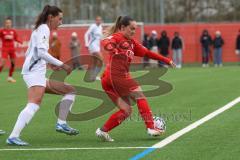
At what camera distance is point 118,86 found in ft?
32.9

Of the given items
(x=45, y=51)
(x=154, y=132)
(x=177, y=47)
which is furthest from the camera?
(x=177, y=47)

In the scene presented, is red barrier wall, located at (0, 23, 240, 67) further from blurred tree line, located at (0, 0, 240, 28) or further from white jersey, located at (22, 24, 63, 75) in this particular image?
white jersey, located at (22, 24, 63, 75)

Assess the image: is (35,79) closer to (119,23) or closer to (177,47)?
(119,23)

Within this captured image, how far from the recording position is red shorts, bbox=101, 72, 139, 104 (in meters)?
10.0

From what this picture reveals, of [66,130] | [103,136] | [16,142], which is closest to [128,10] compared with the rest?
[66,130]

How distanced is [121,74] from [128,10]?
38189 millimetres

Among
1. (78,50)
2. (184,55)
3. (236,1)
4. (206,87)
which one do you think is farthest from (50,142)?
(236,1)

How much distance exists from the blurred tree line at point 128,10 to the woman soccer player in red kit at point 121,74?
3281 cm

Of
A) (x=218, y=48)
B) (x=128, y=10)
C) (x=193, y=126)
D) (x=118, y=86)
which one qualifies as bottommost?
(x=218, y=48)

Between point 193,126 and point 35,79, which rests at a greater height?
point 35,79

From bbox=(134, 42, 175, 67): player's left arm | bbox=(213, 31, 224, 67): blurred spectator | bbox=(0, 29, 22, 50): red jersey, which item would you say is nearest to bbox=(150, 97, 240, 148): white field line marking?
bbox=(134, 42, 175, 67): player's left arm

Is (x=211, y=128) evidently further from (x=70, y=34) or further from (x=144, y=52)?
(x=70, y=34)

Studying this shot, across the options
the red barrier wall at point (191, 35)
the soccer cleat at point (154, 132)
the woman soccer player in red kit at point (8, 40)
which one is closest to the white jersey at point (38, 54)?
the soccer cleat at point (154, 132)

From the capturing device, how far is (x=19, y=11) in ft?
140
